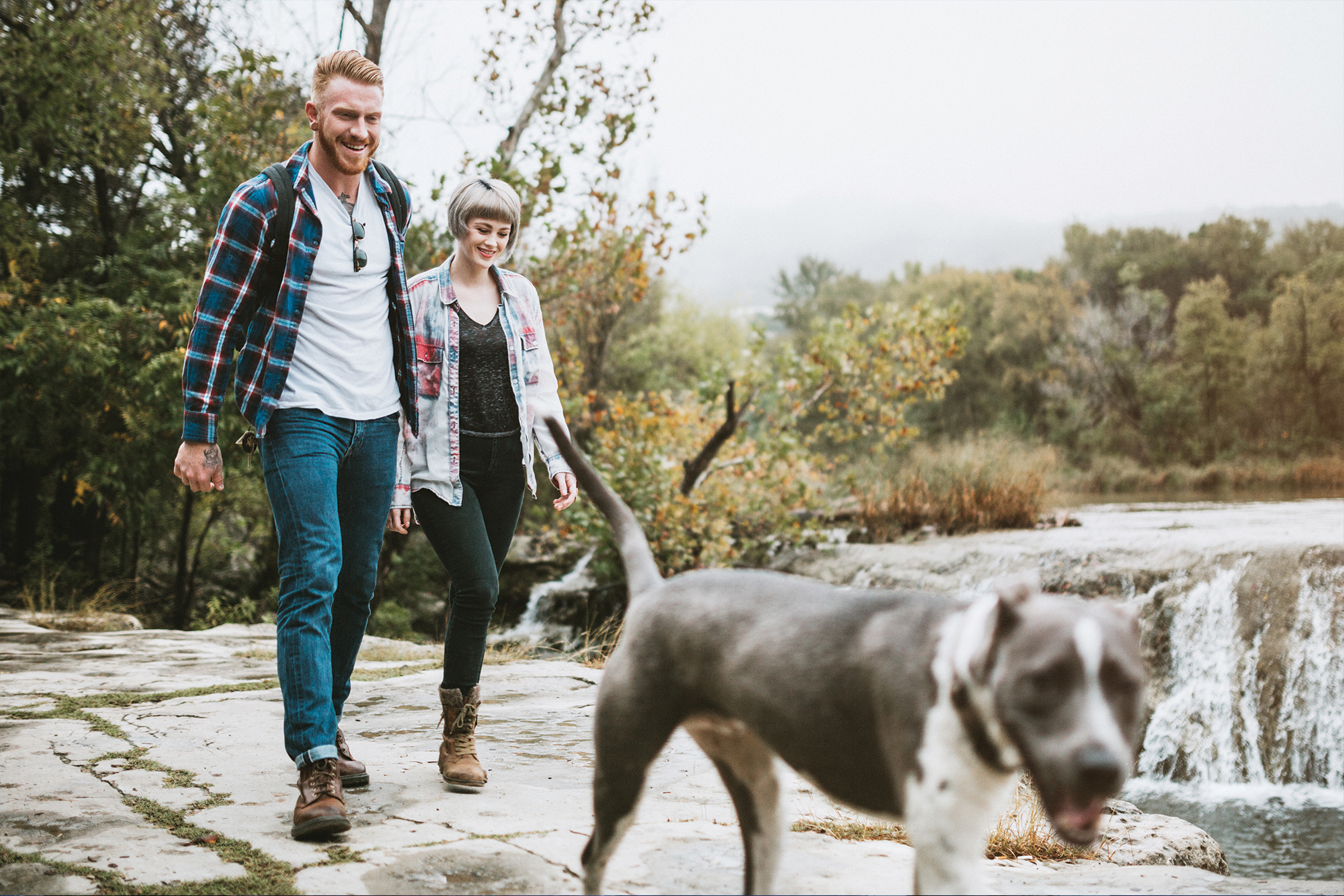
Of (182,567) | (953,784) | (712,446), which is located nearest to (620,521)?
(953,784)

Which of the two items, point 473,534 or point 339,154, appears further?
point 473,534

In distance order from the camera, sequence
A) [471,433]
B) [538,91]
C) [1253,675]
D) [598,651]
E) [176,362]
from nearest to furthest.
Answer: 1. [471,433]
2. [1253,675]
3. [598,651]
4. [176,362]
5. [538,91]

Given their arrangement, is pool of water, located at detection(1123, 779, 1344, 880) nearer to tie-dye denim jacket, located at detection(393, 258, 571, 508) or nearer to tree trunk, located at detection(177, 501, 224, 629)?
tie-dye denim jacket, located at detection(393, 258, 571, 508)

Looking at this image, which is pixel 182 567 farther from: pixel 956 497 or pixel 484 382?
pixel 484 382

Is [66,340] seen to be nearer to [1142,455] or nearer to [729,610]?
[729,610]

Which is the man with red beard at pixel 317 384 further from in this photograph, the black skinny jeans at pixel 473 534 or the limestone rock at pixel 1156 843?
the limestone rock at pixel 1156 843

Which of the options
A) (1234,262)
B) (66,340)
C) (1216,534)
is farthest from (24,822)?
(1234,262)

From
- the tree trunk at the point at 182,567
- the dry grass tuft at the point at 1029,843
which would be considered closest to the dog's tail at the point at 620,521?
the dry grass tuft at the point at 1029,843

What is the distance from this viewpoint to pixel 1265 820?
5320mm

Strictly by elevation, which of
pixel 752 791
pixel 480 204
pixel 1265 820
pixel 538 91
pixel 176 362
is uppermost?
pixel 538 91

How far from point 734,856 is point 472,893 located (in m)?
0.71

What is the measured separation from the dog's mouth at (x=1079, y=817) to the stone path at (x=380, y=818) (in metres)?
1.07

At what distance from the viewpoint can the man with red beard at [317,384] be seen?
2666 mm

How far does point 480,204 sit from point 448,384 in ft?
2.05
